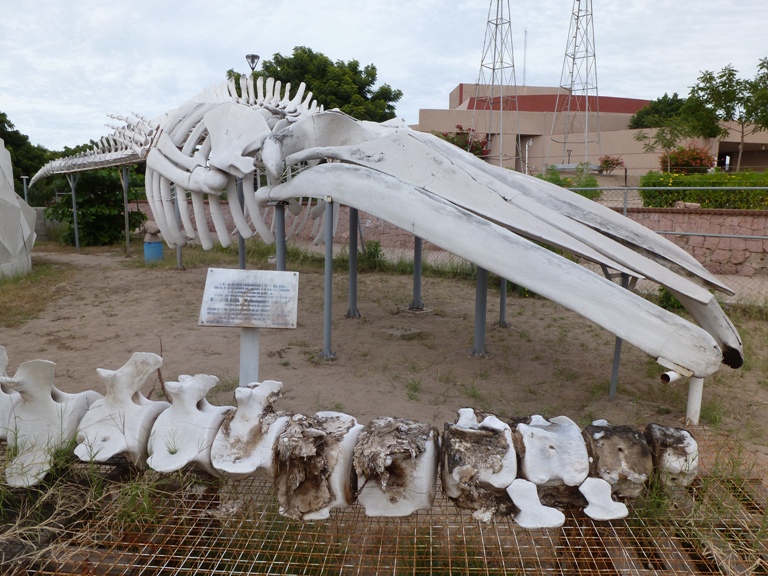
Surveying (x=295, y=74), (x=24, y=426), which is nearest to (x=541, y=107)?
(x=295, y=74)

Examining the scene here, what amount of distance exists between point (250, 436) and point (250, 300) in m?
1.48

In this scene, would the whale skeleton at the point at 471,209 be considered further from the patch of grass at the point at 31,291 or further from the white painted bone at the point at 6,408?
the patch of grass at the point at 31,291

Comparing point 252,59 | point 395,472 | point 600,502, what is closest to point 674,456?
point 600,502

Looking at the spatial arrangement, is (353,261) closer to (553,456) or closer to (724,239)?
(553,456)

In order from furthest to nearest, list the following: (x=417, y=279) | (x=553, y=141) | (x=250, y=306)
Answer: (x=553, y=141), (x=417, y=279), (x=250, y=306)

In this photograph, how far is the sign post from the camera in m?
3.65

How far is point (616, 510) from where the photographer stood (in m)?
2.06

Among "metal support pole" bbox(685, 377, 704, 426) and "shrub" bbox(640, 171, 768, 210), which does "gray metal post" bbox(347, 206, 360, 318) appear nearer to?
"metal support pole" bbox(685, 377, 704, 426)

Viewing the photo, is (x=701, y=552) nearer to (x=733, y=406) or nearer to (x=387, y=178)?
(x=387, y=178)

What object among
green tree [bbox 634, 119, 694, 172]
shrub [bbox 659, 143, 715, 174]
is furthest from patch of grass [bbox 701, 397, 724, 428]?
green tree [bbox 634, 119, 694, 172]

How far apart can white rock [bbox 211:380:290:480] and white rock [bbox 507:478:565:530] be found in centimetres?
95

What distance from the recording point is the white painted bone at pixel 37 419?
2492 mm

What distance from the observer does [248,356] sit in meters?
3.70

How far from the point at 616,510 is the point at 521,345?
4.25 meters
